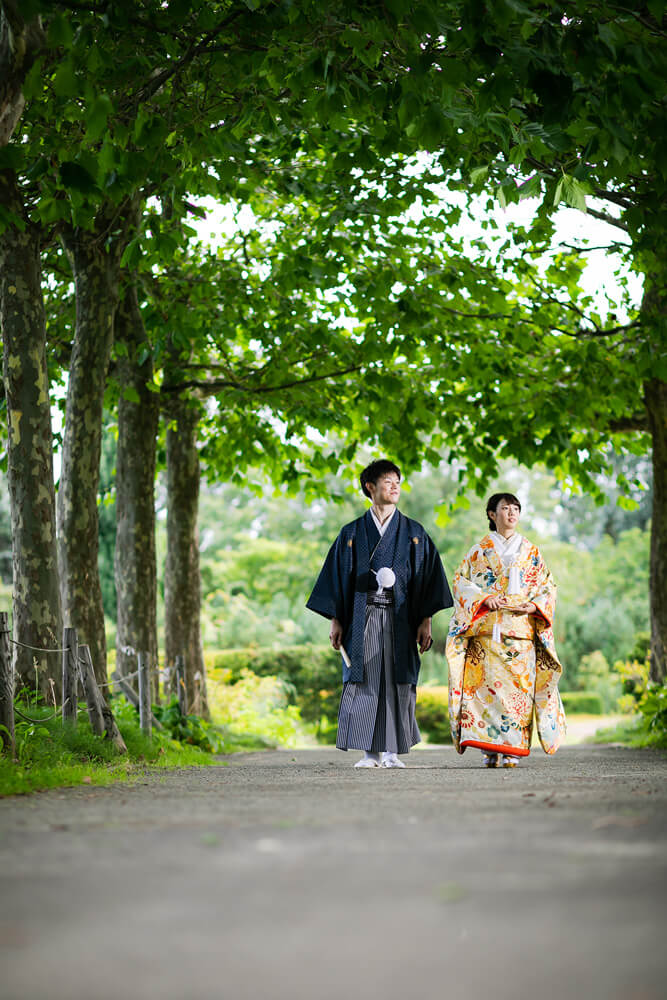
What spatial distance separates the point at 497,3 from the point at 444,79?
3.14 ft

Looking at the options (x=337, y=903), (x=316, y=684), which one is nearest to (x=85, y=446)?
(x=337, y=903)

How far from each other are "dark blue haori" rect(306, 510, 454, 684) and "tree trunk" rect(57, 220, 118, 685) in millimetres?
2457

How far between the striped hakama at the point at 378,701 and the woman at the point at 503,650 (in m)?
0.48

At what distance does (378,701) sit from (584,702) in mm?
25488

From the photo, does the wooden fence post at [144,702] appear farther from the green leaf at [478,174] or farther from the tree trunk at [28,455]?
the green leaf at [478,174]

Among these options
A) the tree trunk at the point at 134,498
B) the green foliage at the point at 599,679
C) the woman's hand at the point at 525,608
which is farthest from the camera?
the green foliage at the point at 599,679

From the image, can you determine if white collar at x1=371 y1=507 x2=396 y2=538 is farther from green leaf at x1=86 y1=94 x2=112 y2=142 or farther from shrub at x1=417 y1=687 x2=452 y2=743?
shrub at x1=417 y1=687 x2=452 y2=743

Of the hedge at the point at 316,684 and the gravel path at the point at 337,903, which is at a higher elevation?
the gravel path at the point at 337,903

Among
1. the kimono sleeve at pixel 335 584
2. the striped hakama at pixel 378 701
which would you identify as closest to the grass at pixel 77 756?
the striped hakama at pixel 378 701

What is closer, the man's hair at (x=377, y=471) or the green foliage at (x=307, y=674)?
the man's hair at (x=377, y=471)

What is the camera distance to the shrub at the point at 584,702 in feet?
110

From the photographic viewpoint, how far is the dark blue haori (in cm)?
953

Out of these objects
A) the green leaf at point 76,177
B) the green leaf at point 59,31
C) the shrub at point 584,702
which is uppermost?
the green leaf at point 59,31

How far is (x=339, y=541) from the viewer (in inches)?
389
